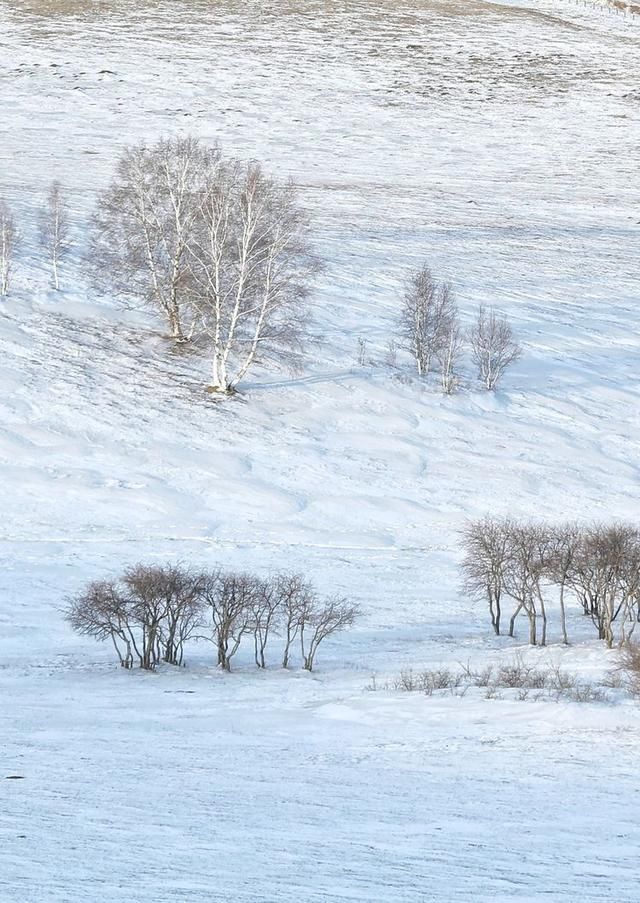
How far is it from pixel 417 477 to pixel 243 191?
14244 millimetres

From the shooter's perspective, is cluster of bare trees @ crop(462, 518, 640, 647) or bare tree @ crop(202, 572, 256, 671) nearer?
bare tree @ crop(202, 572, 256, 671)

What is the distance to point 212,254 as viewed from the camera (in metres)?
42.2

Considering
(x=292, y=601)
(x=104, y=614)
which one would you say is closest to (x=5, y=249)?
(x=292, y=601)

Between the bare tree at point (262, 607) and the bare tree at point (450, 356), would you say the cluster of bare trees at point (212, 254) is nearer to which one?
the bare tree at point (450, 356)

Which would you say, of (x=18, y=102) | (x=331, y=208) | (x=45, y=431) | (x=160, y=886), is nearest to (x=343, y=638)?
(x=45, y=431)

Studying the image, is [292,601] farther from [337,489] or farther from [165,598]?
[337,489]

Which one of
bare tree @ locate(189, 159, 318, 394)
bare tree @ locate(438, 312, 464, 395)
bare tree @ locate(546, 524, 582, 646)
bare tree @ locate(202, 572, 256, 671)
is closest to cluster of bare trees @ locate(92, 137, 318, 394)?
bare tree @ locate(189, 159, 318, 394)

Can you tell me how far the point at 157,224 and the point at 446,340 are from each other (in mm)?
13296

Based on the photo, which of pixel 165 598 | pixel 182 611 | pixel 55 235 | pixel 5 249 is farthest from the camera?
pixel 55 235

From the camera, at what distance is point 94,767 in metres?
15.1

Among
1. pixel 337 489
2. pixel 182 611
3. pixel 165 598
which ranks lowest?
pixel 182 611

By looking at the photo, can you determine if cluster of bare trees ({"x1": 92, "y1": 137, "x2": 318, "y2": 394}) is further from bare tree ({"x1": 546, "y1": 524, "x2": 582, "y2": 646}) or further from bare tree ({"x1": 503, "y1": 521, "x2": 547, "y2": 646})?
bare tree ({"x1": 546, "y1": 524, "x2": 582, "y2": 646})

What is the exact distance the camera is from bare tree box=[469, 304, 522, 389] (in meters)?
43.2

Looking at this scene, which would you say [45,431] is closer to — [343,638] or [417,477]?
[417,477]
